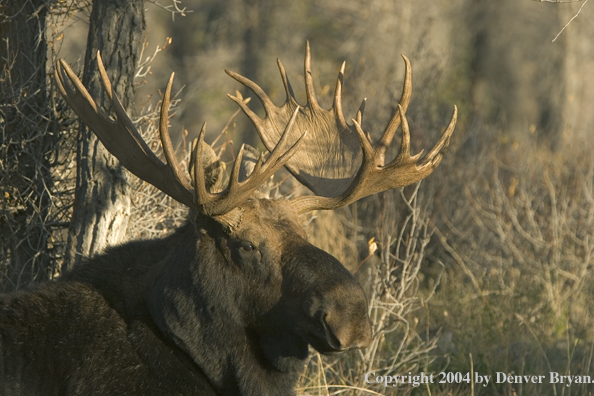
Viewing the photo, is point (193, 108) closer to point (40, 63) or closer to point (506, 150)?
point (506, 150)

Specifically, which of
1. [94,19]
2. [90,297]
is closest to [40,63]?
[94,19]

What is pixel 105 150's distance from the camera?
472 cm

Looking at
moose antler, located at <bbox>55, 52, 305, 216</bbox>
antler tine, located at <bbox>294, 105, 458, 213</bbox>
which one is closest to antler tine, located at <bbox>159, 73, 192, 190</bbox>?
moose antler, located at <bbox>55, 52, 305, 216</bbox>

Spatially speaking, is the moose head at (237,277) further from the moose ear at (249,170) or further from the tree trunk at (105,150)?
the tree trunk at (105,150)

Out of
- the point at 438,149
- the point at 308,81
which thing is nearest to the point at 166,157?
the point at 308,81

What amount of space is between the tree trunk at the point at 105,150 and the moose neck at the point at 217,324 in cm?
133

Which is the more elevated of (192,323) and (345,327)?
(192,323)

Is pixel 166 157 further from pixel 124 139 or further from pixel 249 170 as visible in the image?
pixel 249 170

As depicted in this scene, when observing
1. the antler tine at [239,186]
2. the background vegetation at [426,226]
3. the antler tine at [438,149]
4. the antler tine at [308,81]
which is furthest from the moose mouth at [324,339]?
the antler tine at [308,81]

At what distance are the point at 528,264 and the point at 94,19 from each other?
5.08 meters

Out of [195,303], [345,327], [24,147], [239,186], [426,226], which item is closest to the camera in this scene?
[345,327]

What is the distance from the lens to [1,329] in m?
3.41

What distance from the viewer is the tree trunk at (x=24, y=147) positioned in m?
5.13

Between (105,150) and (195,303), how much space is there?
1.63 m
